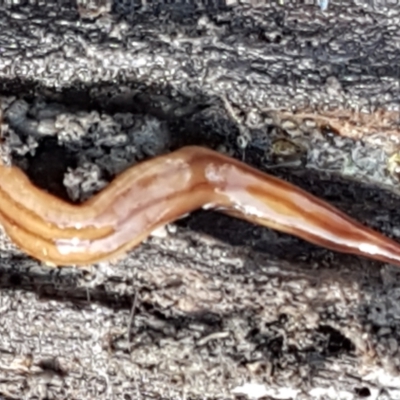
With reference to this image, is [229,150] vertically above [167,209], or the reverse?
[229,150]

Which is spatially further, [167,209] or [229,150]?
[229,150]

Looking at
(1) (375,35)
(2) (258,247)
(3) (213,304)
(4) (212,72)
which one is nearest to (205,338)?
(3) (213,304)

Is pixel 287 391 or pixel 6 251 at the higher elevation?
pixel 6 251

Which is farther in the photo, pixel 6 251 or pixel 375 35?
pixel 6 251

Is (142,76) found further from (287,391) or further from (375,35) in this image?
(287,391)
